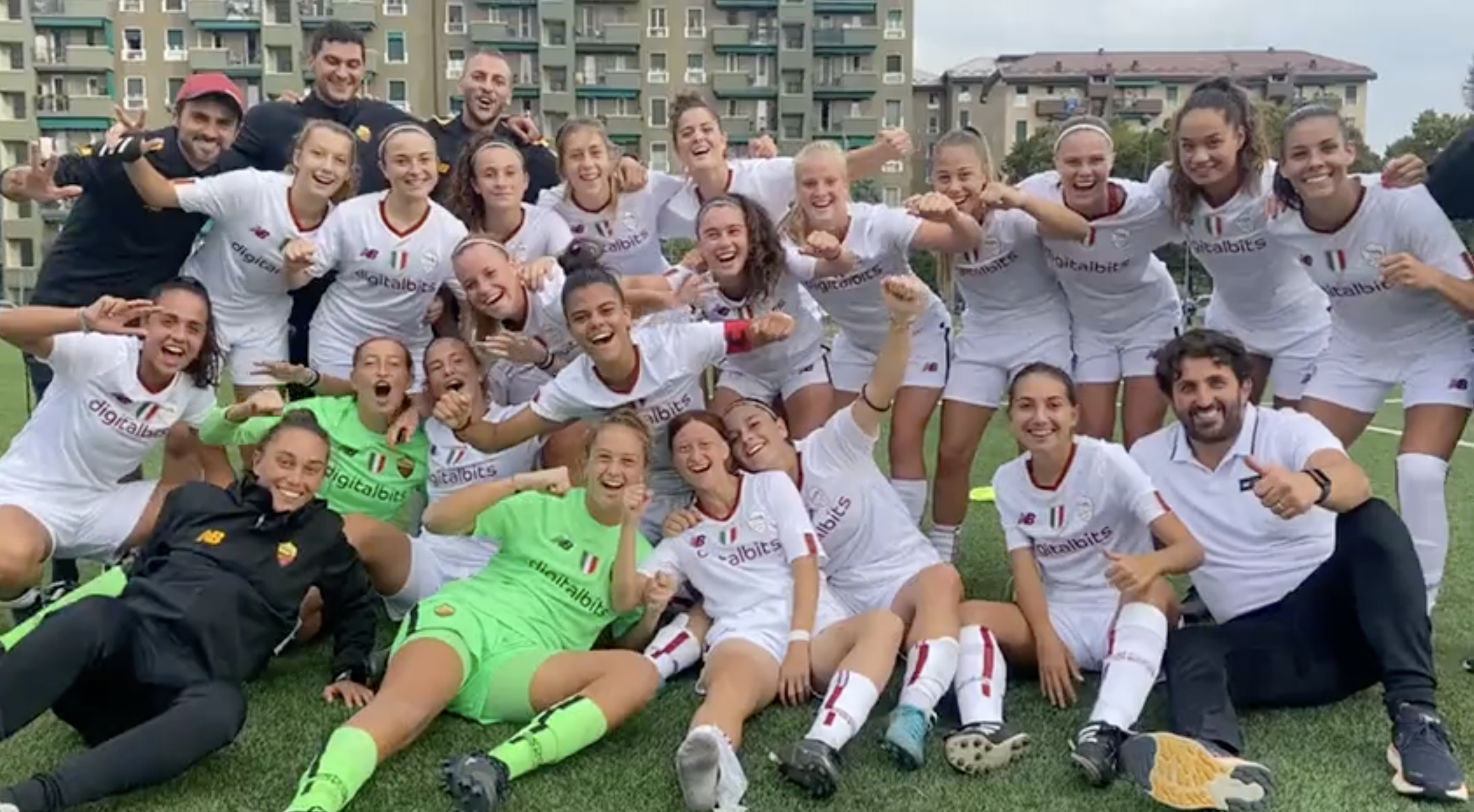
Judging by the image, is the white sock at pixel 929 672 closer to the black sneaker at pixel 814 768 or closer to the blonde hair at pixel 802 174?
the black sneaker at pixel 814 768

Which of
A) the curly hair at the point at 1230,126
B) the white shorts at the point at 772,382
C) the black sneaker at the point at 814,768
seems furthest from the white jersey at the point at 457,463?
the curly hair at the point at 1230,126

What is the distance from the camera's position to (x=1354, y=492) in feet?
12.0

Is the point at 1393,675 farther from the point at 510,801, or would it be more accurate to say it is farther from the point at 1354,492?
the point at 510,801

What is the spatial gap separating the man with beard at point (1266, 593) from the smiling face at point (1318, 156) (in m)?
0.86

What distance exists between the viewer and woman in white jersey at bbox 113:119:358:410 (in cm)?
511

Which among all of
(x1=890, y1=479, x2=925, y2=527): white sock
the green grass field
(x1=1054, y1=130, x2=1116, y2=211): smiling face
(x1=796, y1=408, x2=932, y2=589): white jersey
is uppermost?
(x1=1054, y1=130, x2=1116, y2=211): smiling face

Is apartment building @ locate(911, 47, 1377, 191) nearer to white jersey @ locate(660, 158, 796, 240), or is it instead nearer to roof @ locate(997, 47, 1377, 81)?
roof @ locate(997, 47, 1377, 81)

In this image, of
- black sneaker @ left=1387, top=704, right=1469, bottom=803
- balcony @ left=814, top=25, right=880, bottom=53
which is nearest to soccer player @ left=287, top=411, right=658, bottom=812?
black sneaker @ left=1387, top=704, right=1469, bottom=803

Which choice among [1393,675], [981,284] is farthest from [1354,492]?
[981,284]

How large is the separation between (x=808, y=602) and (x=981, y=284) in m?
2.17

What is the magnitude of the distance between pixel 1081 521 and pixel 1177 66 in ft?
244

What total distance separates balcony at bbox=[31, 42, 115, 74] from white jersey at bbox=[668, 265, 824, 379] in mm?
53105

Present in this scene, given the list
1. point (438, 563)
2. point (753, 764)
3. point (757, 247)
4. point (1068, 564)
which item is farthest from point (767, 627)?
point (757, 247)

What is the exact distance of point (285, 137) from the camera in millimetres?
5977
